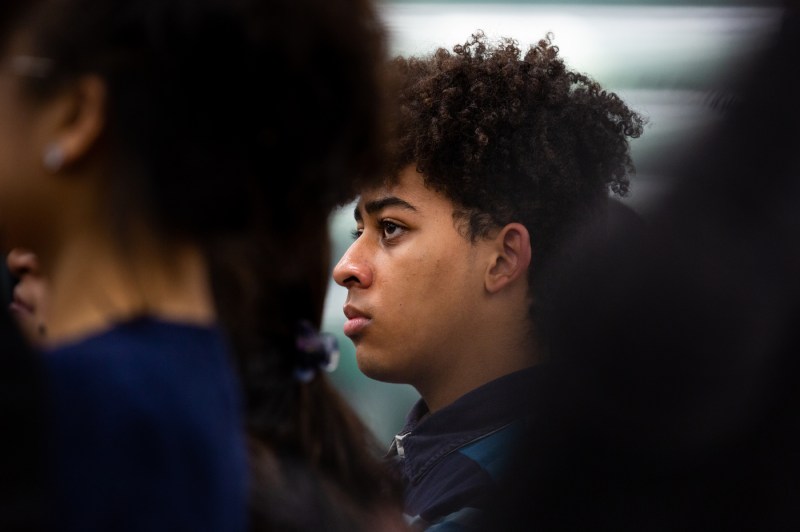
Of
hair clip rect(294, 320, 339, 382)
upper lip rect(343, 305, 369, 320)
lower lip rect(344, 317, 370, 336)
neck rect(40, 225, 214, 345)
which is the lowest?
hair clip rect(294, 320, 339, 382)

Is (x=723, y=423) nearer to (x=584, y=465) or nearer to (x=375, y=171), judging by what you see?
(x=584, y=465)

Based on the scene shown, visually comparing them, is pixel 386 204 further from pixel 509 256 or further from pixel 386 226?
pixel 509 256

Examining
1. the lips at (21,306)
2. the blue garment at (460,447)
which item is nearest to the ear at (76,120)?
the lips at (21,306)

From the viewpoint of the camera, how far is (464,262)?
2340mm

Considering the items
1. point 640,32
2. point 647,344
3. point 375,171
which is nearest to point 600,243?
point 647,344

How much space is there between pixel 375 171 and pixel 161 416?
0.39 meters

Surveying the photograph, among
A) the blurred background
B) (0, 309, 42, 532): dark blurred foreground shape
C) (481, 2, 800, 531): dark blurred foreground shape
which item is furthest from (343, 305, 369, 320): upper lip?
the blurred background

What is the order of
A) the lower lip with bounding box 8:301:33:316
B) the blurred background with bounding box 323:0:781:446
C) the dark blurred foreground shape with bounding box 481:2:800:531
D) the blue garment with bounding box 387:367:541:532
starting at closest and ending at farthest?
the dark blurred foreground shape with bounding box 481:2:800:531
the lower lip with bounding box 8:301:33:316
the blue garment with bounding box 387:367:541:532
the blurred background with bounding box 323:0:781:446

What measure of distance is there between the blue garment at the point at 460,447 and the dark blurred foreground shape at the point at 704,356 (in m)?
0.88

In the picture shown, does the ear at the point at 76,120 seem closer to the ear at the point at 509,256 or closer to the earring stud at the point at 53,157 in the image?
the earring stud at the point at 53,157

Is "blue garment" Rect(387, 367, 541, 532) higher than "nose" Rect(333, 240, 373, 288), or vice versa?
"nose" Rect(333, 240, 373, 288)

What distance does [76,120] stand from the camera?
1014 mm

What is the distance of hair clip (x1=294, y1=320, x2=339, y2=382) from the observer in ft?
4.72

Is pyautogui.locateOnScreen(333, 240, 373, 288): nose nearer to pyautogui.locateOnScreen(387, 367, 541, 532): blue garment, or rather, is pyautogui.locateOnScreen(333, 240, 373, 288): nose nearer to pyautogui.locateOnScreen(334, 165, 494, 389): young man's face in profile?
pyautogui.locateOnScreen(334, 165, 494, 389): young man's face in profile
